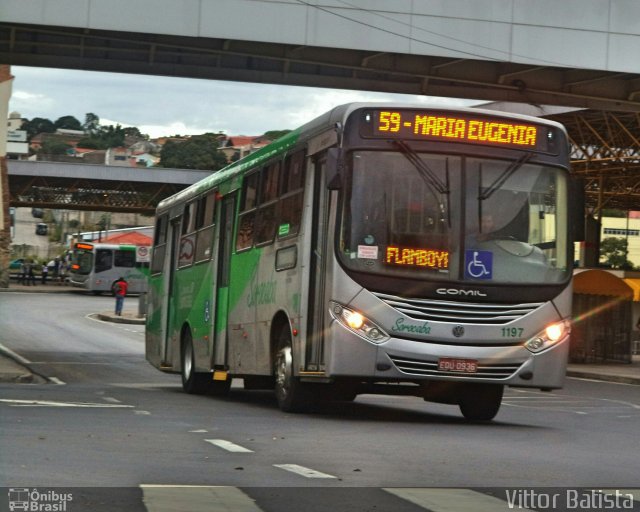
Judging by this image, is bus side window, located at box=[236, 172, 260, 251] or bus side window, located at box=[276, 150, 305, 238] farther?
bus side window, located at box=[236, 172, 260, 251]

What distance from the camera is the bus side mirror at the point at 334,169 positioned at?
13289 millimetres

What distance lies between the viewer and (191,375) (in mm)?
20250

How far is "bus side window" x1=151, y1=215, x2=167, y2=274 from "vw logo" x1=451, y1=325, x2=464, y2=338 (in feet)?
34.5

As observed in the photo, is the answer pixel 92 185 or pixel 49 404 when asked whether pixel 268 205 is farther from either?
pixel 92 185

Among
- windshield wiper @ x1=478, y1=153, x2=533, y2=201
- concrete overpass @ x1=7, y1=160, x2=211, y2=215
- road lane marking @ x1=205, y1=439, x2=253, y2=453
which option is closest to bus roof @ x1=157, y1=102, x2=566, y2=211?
windshield wiper @ x1=478, y1=153, x2=533, y2=201

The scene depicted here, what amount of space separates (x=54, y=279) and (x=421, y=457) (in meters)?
86.5

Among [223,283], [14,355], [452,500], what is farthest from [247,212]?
[14,355]

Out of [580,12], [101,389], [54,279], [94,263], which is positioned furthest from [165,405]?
[54,279]

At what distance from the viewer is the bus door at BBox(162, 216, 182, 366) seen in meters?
22.2

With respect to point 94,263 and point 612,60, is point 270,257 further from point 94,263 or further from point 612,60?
point 94,263

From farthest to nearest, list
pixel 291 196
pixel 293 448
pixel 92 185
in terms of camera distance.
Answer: pixel 92 185 → pixel 291 196 → pixel 293 448

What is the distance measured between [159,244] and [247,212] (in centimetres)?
725

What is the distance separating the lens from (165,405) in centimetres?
1647

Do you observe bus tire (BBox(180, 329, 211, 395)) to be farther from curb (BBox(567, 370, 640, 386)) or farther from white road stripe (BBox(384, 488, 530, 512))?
curb (BBox(567, 370, 640, 386))
